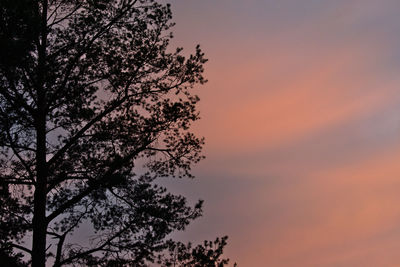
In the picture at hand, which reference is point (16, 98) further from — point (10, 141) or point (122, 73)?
point (122, 73)

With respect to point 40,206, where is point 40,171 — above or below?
above

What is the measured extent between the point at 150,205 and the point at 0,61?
16.4ft

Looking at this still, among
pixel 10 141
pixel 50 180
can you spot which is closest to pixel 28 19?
pixel 10 141

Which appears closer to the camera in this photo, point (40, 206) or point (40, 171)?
point (40, 206)

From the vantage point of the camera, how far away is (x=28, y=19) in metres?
12.0

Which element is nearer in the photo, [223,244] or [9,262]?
[9,262]

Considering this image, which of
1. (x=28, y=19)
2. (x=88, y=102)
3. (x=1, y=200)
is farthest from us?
(x=88, y=102)

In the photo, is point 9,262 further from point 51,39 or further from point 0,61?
point 51,39

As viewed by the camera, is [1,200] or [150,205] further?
[150,205]

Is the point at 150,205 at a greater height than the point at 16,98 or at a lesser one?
lesser

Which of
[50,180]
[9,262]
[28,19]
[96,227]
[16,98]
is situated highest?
[28,19]

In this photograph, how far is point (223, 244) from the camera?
13203mm

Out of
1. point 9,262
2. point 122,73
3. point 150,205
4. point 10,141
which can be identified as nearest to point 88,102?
point 122,73

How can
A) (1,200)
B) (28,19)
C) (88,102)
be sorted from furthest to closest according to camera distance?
(88,102) < (1,200) < (28,19)
